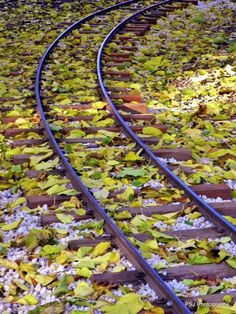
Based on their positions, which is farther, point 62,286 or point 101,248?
point 101,248

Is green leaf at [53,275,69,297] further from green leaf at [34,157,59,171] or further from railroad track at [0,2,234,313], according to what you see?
green leaf at [34,157,59,171]

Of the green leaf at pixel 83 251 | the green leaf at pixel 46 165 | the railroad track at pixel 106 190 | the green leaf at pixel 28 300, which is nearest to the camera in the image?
the green leaf at pixel 28 300

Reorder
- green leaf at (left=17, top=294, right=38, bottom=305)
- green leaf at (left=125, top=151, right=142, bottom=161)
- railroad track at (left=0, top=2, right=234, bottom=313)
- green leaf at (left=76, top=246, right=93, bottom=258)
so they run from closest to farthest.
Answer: green leaf at (left=17, top=294, right=38, bottom=305) → railroad track at (left=0, top=2, right=234, bottom=313) → green leaf at (left=76, top=246, right=93, bottom=258) → green leaf at (left=125, top=151, right=142, bottom=161)

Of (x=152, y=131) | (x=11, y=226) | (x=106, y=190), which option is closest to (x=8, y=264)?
(x=11, y=226)

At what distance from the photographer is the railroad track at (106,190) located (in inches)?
185

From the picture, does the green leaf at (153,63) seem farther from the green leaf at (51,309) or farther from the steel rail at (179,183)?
the green leaf at (51,309)

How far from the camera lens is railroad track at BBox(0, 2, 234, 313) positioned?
4.69m

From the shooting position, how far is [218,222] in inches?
211

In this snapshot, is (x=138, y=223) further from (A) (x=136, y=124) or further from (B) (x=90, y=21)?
(B) (x=90, y=21)

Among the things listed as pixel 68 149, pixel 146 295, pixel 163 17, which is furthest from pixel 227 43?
pixel 146 295

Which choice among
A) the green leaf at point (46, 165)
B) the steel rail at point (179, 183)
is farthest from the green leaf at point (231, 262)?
the green leaf at point (46, 165)

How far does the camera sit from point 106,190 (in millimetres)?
6117

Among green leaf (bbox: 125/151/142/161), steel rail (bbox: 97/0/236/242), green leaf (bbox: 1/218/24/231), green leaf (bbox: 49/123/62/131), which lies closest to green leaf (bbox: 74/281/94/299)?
green leaf (bbox: 1/218/24/231)

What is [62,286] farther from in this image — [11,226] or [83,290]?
[11,226]
